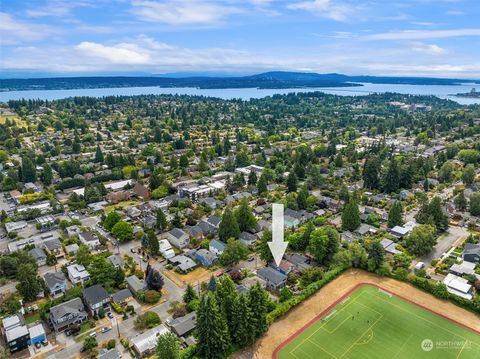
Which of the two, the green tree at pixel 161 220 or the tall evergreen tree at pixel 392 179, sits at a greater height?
the tall evergreen tree at pixel 392 179

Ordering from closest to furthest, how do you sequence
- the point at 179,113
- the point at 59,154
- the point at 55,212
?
1. the point at 55,212
2. the point at 59,154
3. the point at 179,113

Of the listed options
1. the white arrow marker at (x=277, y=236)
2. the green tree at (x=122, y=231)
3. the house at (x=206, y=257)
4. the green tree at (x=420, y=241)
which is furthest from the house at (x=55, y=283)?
the green tree at (x=420, y=241)

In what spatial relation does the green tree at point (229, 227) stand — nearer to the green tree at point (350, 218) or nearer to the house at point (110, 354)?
the green tree at point (350, 218)

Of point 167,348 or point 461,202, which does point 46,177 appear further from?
point 461,202

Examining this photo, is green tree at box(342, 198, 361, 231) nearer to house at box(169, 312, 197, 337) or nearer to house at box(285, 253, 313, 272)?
house at box(285, 253, 313, 272)

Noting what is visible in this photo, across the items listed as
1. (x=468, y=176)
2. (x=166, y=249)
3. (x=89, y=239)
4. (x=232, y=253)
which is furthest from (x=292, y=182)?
(x=89, y=239)

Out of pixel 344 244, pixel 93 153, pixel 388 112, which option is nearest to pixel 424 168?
pixel 344 244

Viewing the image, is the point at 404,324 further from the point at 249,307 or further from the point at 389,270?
the point at 249,307
